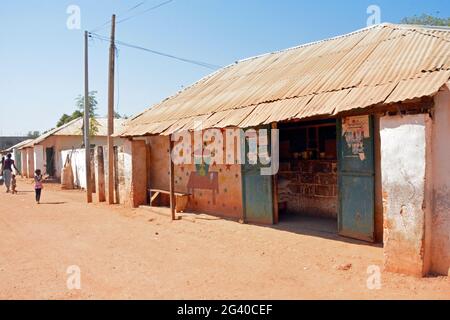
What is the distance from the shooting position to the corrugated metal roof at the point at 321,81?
5879 millimetres

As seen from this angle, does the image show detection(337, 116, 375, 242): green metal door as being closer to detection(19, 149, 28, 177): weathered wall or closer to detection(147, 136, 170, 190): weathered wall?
detection(147, 136, 170, 190): weathered wall

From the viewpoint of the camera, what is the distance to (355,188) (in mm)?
7148

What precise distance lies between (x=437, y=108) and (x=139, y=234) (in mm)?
6241

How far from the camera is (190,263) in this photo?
6.30m

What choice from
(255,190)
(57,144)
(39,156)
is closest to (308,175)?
(255,190)

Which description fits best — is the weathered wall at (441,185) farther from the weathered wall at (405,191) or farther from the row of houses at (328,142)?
the weathered wall at (405,191)

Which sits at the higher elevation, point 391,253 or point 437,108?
point 437,108

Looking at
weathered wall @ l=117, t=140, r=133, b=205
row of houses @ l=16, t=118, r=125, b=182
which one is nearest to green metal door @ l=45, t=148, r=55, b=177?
row of houses @ l=16, t=118, r=125, b=182

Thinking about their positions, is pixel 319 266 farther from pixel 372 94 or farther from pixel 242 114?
pixel 242 114

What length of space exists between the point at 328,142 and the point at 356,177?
252 cm

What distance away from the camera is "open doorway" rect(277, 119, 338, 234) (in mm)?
9359

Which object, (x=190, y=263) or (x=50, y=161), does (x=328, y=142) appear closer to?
(x=190, y=263)
